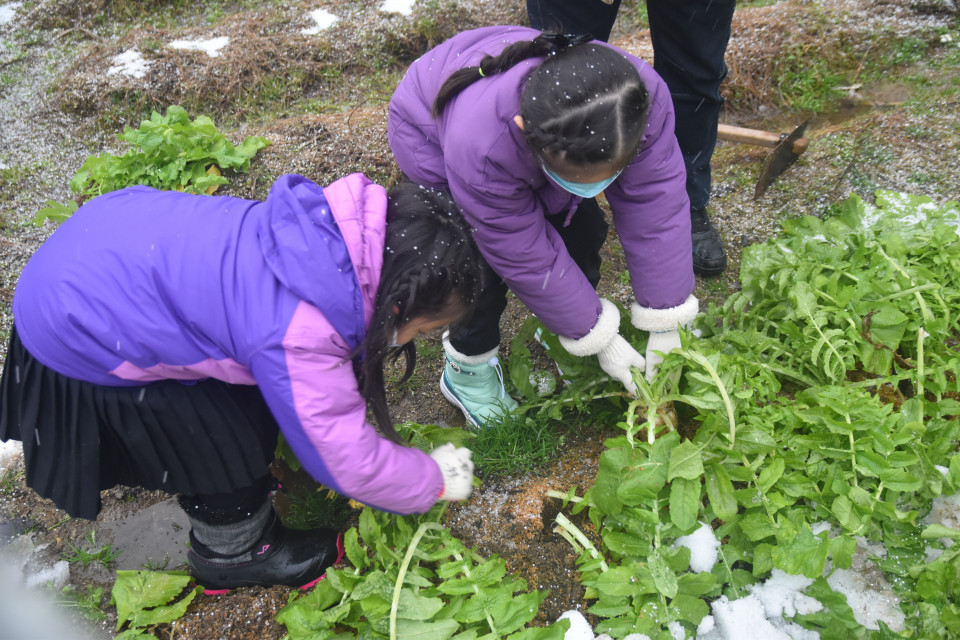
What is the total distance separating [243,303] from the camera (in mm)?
1291

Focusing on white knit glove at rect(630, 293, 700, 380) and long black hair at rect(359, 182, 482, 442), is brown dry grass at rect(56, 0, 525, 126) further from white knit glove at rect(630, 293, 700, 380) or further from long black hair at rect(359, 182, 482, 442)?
long black hair at rect(359, 182, 482, 442)

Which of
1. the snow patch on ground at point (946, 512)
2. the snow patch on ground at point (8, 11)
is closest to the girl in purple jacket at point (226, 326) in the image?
the snow patch on ground at point (946, 512)

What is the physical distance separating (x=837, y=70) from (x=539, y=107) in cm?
336

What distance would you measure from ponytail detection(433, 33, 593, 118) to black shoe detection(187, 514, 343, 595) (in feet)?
4.11

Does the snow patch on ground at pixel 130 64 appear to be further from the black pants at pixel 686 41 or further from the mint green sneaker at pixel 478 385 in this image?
the mint green sneaker at pixel 478 385

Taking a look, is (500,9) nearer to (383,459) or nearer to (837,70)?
(837,70)

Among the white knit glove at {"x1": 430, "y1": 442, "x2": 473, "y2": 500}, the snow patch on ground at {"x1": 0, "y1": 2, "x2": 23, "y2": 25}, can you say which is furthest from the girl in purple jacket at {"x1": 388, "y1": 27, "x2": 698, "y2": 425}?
the snow patch on ground at {"x1": 0, "y1": 2, "x2": 23, "y2": 25}

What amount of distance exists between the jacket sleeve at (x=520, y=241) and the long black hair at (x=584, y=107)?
0.15m

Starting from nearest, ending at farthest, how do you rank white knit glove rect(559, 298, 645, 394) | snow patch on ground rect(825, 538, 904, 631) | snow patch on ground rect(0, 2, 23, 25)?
1. snow patch on ground rect(825, 538, 904, 631)
2. white knit glove rect(559, 298, 645, 394)
3. snow patch on ground rect(0, 2, 23, 25)

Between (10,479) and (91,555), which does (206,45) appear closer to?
(10,479)

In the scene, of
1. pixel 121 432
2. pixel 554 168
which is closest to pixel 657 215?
pixel 554 168

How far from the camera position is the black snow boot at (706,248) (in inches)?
103

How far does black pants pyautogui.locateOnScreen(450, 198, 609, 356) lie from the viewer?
2047 millimetres

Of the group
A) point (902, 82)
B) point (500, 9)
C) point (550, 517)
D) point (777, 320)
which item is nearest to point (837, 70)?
point (902, 82)
